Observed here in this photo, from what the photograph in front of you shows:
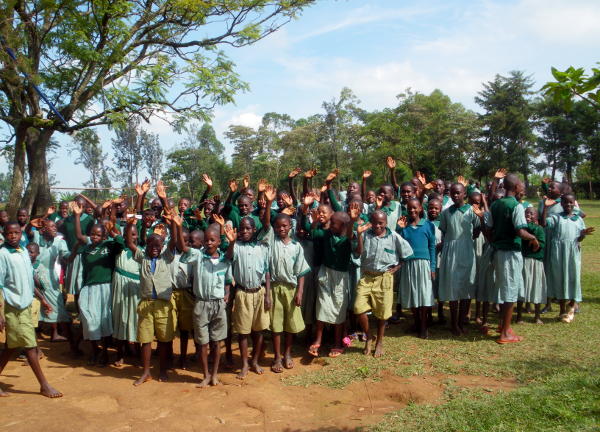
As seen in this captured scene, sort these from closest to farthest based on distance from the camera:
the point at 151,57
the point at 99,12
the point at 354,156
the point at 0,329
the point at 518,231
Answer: the point at 0,329 → the point at 518,231 → the point at 99,12 → the point at 151,57 → the point at 354,156

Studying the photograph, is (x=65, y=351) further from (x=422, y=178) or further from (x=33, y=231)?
(x=422, y=178)

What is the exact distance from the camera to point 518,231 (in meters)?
5.26

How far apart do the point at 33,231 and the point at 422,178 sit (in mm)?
5772

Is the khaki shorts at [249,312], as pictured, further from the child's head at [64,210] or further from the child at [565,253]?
the child's head at [64,210]

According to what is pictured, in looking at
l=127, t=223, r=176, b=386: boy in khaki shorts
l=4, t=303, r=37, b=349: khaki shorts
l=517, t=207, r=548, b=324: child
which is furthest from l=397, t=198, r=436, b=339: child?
l=4, t=303, r=37, b=349: khaki shorts

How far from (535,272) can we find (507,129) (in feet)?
107

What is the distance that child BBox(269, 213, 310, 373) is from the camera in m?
5.02

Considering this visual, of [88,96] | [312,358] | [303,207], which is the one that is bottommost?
[312,358]

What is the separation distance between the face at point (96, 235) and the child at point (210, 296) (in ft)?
3.41

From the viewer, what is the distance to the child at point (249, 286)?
4.85 m

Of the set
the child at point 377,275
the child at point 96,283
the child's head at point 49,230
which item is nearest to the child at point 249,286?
the child at point 377,275

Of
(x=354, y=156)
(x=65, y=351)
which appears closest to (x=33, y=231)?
(x=65, y=351)

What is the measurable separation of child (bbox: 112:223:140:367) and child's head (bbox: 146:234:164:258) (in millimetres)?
355

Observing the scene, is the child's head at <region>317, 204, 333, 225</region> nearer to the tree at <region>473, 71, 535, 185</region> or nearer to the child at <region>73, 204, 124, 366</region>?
the child at <region>73, 204, 124, 366</region>
